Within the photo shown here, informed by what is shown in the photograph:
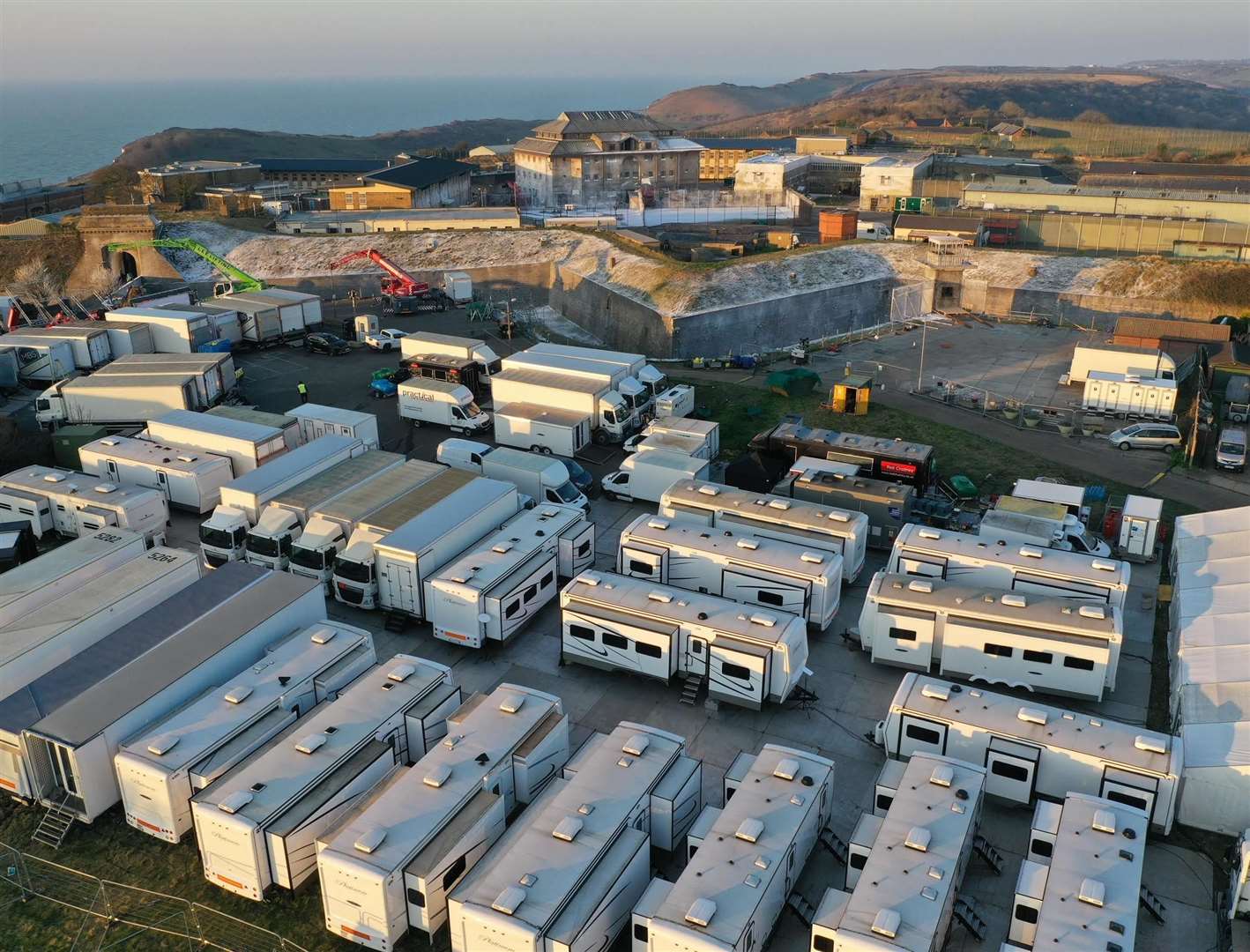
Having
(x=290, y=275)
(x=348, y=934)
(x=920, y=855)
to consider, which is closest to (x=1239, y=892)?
(x=920, y=855)

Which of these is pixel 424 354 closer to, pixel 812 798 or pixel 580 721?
pixel 580 721

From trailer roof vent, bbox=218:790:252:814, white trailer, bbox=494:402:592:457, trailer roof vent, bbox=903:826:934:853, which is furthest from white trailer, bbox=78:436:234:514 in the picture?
trailer roof vent, bbox=903:826:934:853

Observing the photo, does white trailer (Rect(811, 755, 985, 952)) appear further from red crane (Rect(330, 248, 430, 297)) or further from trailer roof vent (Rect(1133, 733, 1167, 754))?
red crane (Rect(330, 248, 430, 297))

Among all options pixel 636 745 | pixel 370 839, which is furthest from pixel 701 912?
pixel 370 839

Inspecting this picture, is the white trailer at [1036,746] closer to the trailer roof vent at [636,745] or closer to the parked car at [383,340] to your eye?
the trailer roof vent at [636,745]

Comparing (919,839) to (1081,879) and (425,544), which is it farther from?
(425,544)

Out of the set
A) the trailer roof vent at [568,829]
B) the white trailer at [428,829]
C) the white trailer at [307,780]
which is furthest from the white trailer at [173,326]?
the trailer roof vent at [568,829]
